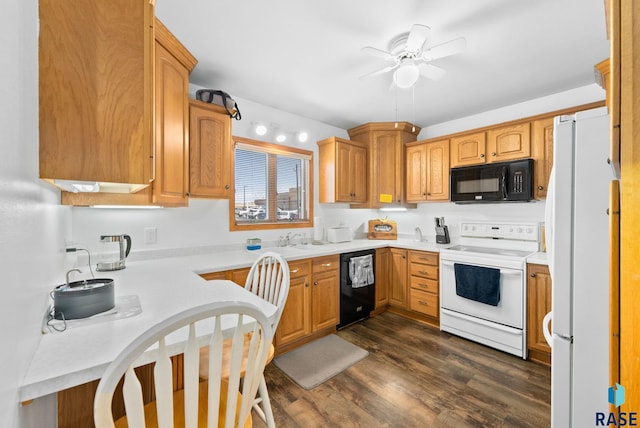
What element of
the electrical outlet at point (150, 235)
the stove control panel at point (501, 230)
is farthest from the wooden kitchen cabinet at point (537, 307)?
the electrical outlet at point (150, 235)

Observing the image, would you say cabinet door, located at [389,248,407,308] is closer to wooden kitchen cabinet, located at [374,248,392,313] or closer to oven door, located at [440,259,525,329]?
wooden kitchen cabinet, located at [374,248,392,313]

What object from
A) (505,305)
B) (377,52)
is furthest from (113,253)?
(505,305)

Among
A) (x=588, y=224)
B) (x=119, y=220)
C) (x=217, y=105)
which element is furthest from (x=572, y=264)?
(x=119, y=220)

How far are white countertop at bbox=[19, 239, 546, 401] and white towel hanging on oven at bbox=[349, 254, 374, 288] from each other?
0.80 m

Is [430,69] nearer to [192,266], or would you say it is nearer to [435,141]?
[435,141]

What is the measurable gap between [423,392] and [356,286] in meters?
1.22

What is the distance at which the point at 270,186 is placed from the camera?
306cm

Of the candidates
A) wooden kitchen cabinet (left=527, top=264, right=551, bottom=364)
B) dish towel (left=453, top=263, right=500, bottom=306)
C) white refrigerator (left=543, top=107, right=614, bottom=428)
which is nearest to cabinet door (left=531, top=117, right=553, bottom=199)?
wooden kitchen cabinet (left=527, top=264, right=551, bottom=364)

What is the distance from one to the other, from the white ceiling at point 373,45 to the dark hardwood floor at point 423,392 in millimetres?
2508

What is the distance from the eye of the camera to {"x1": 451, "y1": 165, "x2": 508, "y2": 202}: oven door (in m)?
2.70

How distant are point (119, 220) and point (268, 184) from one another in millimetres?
1460

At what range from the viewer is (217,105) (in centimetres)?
224

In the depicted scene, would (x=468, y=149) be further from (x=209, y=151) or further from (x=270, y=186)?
(x=209, y=151)

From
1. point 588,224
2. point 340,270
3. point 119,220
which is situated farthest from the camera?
A: point 340,270
